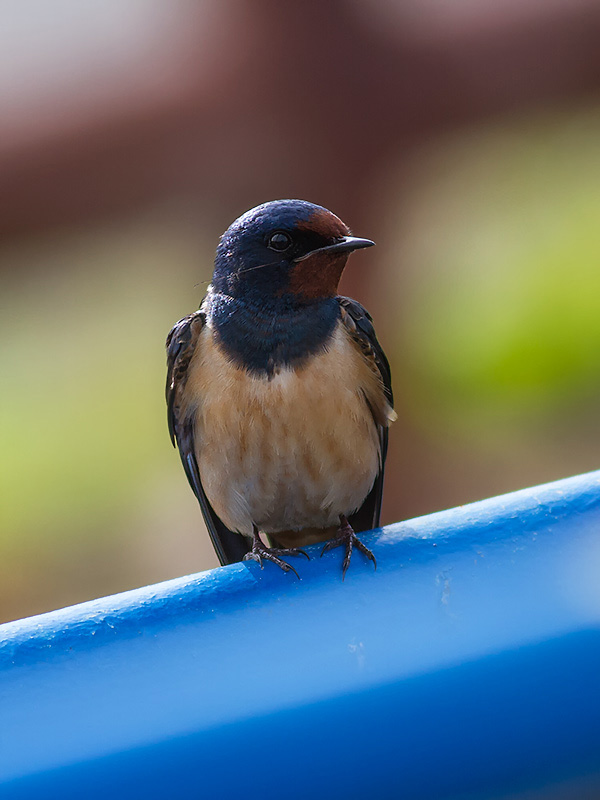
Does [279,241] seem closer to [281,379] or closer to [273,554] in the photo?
[281,379]

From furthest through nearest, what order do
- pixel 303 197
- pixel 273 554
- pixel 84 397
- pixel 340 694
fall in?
pixel 84 397, pixel 303 197, pixel 273 554, pixel 340 694

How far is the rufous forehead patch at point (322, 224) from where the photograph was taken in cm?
181

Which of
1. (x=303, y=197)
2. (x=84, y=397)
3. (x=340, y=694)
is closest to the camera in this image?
(x=340, y=694)

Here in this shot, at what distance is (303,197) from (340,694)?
2.71 metres

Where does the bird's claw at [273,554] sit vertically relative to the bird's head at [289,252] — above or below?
below

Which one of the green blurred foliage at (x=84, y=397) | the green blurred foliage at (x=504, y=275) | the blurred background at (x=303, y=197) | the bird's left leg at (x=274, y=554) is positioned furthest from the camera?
the green blurred foliage at (x=84, y=397)

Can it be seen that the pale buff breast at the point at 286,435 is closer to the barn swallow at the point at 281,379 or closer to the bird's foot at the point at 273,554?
the barn swallow at the point at 281,379

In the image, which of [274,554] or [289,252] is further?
[289,252]

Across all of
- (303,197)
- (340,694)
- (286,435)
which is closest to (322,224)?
(286,435)

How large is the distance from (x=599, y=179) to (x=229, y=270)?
2.71 meters

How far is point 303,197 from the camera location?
3.41 metres

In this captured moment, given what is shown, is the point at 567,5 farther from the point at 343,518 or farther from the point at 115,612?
the point at 115,612

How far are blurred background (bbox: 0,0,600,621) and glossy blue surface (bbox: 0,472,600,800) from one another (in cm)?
249

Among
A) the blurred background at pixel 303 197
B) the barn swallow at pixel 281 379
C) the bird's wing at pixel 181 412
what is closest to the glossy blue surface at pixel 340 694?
the barn swallow at pixel 281 379
